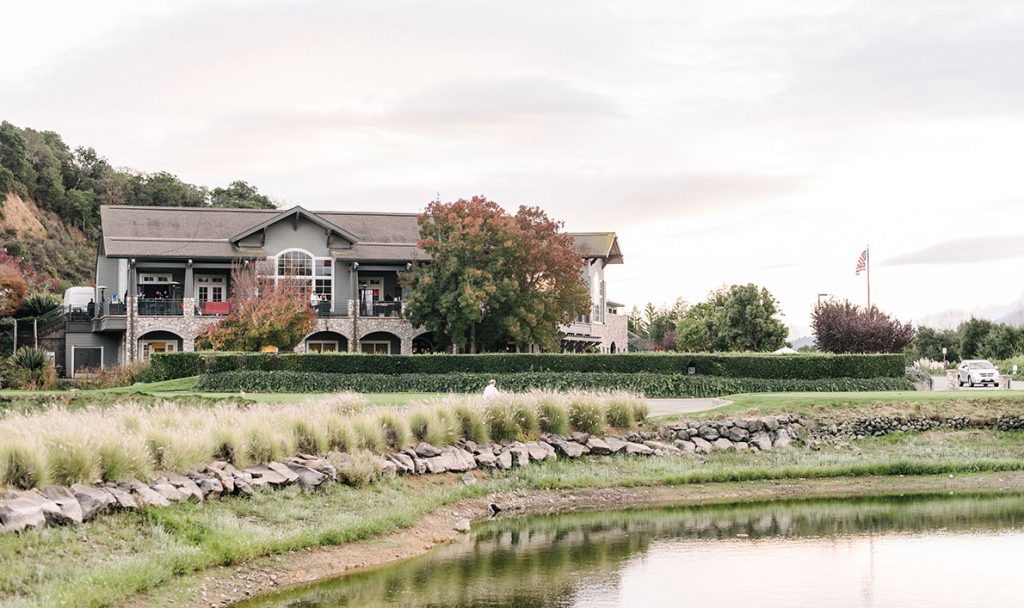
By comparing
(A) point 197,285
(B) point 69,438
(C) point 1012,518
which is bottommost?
(C) point 1012,518

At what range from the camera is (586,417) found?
27.1m

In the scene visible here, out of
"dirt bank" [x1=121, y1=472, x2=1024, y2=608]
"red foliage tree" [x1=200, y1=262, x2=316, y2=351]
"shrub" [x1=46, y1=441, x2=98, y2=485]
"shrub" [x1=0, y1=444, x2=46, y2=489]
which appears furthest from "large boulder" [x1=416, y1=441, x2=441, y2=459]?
"red foliage tree" [x1=200, y1=262, x2=316, y2=351]

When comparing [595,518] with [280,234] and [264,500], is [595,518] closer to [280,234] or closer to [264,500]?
[264,500]

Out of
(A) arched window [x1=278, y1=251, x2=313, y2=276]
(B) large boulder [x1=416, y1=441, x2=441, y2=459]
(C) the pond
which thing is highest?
(A) arched window [x1=278, y1=251, x2=313, y2=276]

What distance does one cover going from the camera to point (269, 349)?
48.0 meters

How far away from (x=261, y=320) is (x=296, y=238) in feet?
38.2

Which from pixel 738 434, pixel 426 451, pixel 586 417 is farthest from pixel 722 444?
pixel 426 451

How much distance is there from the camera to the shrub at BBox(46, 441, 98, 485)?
14789 millimetres

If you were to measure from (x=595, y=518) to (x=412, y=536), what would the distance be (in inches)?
162

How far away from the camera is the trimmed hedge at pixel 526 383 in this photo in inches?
1548

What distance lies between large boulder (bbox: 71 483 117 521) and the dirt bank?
164cm

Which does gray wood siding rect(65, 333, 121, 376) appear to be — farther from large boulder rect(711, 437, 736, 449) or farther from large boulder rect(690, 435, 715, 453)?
large boulder rect(711, 437, 736, 449)

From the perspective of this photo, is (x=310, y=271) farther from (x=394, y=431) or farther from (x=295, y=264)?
(x=394, y=431)

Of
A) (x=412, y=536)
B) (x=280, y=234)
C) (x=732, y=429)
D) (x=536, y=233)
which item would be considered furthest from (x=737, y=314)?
(x=412, y=536)
